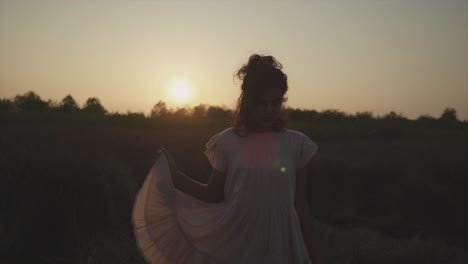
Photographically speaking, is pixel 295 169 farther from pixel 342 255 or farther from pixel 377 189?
pixel 377 189

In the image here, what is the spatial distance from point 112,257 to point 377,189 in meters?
7.22

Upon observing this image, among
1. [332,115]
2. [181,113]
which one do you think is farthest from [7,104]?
[332,115]

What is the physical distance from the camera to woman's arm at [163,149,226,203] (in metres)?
2.27

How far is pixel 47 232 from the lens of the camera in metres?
5.28

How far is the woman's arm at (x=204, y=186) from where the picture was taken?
227cm

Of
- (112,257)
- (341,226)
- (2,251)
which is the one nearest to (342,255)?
(341,226)

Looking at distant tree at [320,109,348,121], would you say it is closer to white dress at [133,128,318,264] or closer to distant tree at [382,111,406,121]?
distant tree at [382,111,406,121]

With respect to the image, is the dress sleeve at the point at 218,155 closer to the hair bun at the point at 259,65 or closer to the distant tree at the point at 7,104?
the hair bun at the point at 259,65

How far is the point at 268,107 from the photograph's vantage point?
6.96 feet

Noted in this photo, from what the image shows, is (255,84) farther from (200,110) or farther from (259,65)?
(200,110)

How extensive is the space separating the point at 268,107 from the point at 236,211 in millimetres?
505

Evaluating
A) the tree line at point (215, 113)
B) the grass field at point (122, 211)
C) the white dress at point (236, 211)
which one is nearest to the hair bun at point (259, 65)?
the white dress at point (236, 211)

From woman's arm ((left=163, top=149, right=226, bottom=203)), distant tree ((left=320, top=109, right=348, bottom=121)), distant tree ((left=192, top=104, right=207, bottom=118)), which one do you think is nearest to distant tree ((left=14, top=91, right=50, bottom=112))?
distant tree ((left=192, top=104, right=207, bottom=118))

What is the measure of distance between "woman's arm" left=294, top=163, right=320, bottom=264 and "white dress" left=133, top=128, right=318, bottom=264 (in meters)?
0.05
